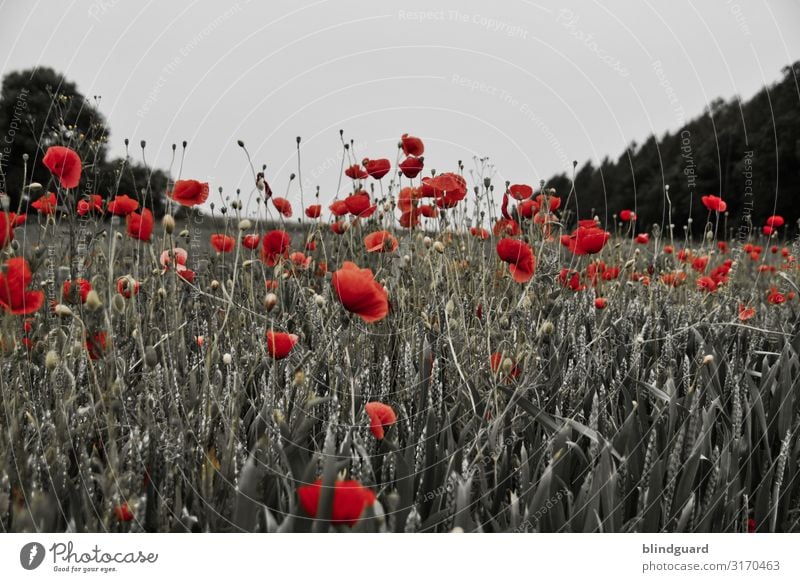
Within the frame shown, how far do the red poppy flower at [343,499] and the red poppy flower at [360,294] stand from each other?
1.34 feet

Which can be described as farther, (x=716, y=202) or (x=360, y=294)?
(x=716, y=202)

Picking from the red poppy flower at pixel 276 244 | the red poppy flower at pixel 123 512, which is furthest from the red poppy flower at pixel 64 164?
the red poppy flower at pixel 123 512

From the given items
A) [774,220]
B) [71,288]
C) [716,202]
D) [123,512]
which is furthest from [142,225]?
[774,220]

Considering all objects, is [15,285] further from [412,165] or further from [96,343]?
[412,165]

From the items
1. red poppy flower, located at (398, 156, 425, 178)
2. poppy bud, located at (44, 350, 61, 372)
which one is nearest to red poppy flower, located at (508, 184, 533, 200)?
red poppy flower, located at (398, 156, 425, 178)

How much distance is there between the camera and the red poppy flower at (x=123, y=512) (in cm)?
95

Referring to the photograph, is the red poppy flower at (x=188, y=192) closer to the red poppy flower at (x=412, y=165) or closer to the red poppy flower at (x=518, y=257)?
the red poppy flower at (x=412, y=165)

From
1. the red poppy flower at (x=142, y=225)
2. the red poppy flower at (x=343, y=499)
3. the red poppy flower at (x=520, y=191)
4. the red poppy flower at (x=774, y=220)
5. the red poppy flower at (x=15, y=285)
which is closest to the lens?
the red poppy flower at (x=343, y=499)

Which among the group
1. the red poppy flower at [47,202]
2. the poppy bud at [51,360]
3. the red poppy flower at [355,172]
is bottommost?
the poppy bud at [51,360]

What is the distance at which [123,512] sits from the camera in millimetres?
956

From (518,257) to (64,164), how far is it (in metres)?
1.04

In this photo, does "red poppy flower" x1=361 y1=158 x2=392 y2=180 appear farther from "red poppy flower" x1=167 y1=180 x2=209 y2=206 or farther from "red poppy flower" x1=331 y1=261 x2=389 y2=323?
"red poppy flower" x1=331 y1=261 x2=389 y2=323
